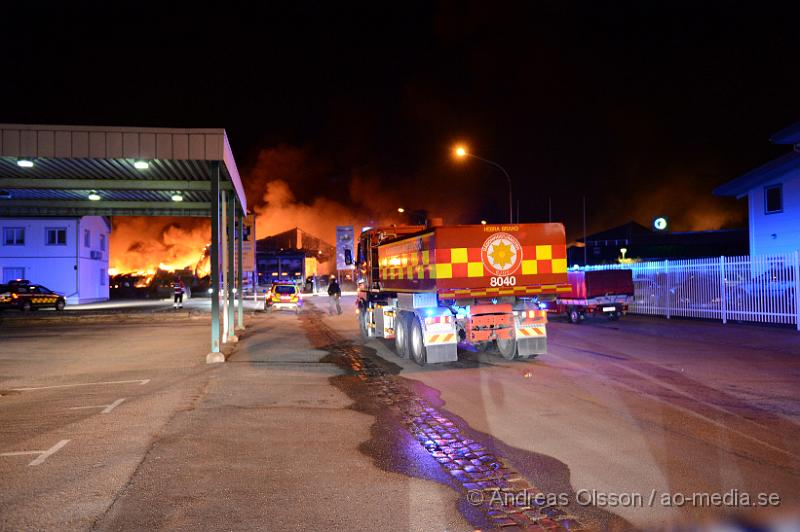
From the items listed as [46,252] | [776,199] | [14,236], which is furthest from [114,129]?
[14,236]

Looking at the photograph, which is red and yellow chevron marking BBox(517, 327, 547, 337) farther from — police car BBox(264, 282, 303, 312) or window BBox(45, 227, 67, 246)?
window BBox(45, 227, 67, 246)

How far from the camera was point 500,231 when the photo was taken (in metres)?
11.9

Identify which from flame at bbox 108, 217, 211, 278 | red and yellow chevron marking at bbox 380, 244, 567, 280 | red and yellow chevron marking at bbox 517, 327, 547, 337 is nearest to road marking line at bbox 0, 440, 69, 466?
red and yellow chevron marking at bbox 380, 244, 567, 280

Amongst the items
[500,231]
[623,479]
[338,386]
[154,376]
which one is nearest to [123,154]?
[154,376]

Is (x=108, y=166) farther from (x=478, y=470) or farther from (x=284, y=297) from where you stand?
(x=284, y=297)

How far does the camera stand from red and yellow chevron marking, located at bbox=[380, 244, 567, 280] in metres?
11.5

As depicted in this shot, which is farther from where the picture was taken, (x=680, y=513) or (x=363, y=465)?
(x=363, y=465)

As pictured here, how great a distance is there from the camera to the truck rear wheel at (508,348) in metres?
12.5

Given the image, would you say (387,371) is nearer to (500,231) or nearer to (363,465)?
(500,231)

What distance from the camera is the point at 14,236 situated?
42.5 m

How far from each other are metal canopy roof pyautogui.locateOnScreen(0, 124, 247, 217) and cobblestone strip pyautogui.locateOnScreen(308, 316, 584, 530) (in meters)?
6.64

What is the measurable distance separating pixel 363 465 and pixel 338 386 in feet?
14.6

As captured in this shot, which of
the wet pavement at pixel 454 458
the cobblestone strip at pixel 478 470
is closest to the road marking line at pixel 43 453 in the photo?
the wet pavement at pixel 454 458

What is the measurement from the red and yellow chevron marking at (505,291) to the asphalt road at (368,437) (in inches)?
54.9
